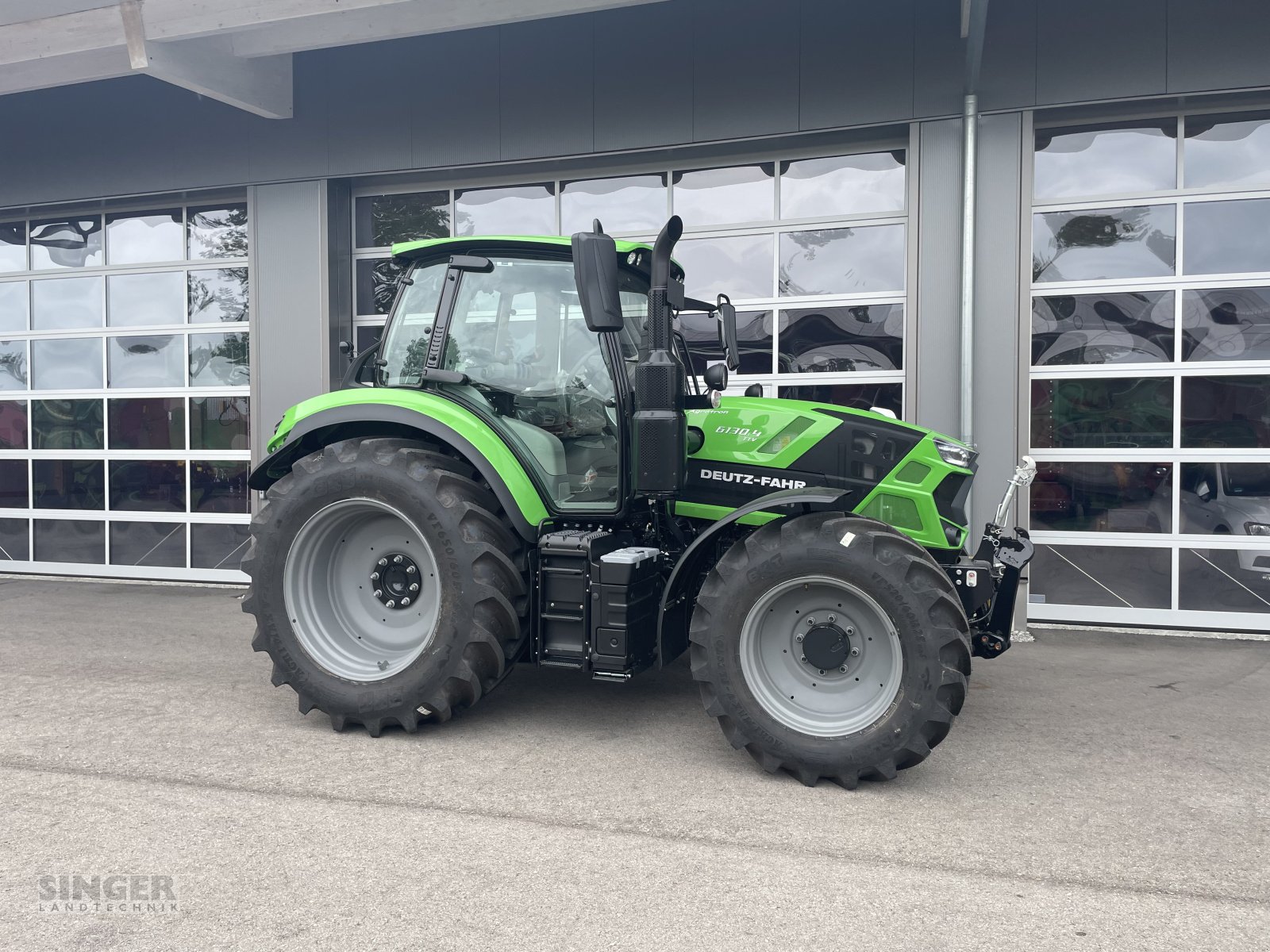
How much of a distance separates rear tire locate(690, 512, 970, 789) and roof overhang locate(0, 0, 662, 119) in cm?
469

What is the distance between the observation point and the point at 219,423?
30.2 ft

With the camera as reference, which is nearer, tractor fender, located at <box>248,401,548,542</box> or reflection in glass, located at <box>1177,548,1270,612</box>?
tractor fender, located at <box>248,401,548,542</box>

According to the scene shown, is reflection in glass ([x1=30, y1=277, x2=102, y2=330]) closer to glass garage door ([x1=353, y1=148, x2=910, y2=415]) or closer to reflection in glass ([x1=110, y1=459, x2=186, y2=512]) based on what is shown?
reflection in glass ([x1=110, y1=459, x2=186, y2=512])

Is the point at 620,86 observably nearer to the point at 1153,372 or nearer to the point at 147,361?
the point at 1153,372

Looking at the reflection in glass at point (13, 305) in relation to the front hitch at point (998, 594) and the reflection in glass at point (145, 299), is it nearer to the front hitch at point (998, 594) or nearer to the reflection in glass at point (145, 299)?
the reflection in glass at point (145, 299)

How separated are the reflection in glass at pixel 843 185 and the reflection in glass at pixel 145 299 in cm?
597

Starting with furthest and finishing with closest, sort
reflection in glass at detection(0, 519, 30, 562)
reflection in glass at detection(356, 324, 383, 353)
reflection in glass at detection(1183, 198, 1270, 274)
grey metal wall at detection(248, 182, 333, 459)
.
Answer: reflection in glass at detection(0, 519, 30, 562), reflection in glass at detection(356, 324, 383, 353), grey metal wall at detection(248, 182, 333, 459), reflection in glass at detection(1183, 198, 1270, 274)

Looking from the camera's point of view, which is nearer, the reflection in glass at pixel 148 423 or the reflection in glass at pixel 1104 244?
the reflection in glass at pixel 1104 244

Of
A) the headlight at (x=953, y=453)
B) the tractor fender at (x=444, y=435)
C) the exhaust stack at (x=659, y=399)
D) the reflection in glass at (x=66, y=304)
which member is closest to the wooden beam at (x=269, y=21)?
the reflection in glass at (x=66, y=304)

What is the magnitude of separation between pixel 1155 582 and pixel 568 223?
5576 mm

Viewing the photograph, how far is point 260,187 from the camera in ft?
29.1

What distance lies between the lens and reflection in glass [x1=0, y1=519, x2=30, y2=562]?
1002cm

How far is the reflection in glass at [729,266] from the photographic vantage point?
791cm

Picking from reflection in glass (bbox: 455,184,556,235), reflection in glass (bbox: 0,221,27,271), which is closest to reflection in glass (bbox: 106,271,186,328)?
reflection in glass (bbox: 0,221,27,271)
